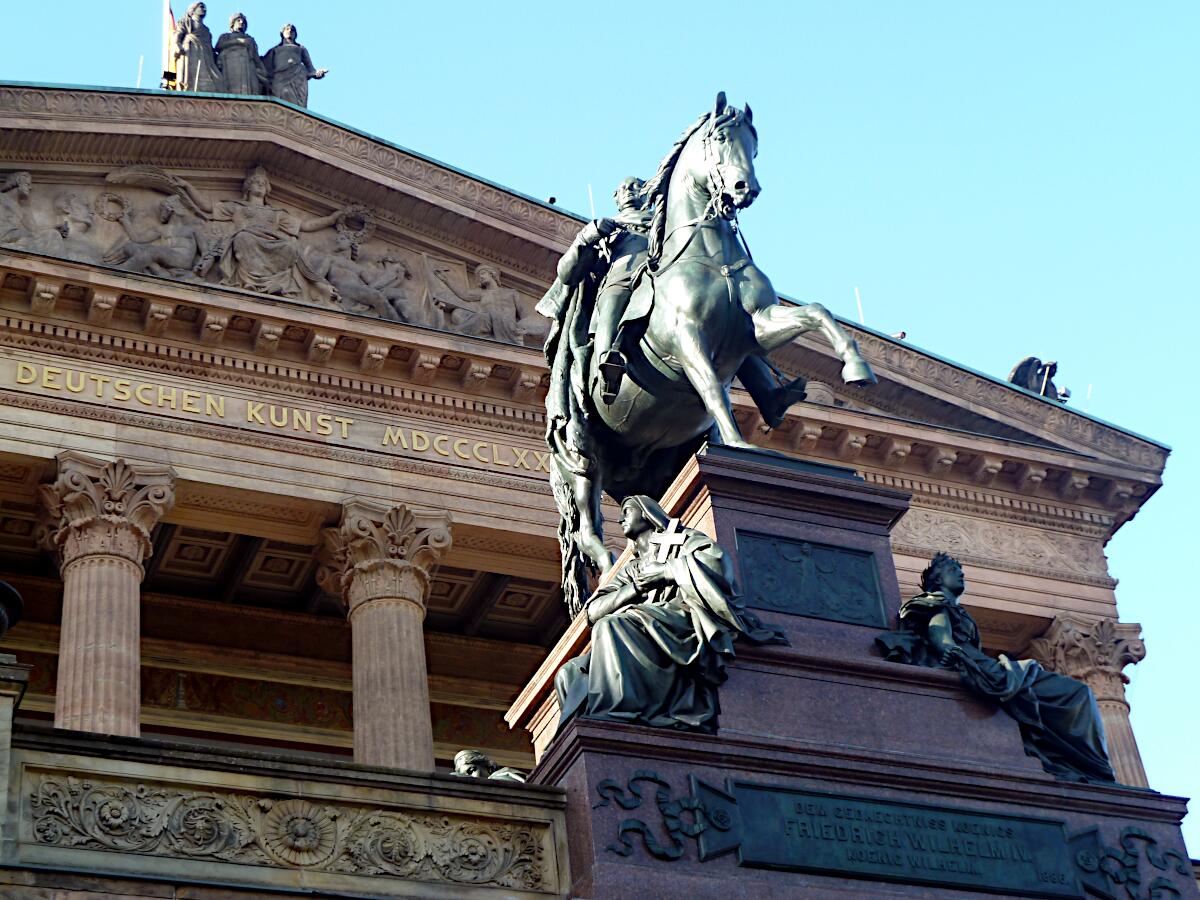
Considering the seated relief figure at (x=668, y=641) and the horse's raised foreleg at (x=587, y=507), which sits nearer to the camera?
the seated relief figure at (x=668, y=641)

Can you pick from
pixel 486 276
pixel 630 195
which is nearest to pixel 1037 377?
pixel 486 276

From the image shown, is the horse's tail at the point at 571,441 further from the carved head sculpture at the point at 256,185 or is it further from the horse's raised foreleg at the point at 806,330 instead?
the carved head sculpture at the point at 256,185

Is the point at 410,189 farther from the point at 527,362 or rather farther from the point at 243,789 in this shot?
the point at 243,789

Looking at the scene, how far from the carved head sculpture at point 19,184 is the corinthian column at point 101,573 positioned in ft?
13.6

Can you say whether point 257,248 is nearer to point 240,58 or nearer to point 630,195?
point 240,58

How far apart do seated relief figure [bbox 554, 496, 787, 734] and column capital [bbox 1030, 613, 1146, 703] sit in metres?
20.6

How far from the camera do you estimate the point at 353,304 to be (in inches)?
1056

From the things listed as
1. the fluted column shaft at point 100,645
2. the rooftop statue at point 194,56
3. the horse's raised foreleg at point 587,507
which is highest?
the rooftop statue at point 194,56

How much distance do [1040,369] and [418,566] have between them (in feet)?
40.8

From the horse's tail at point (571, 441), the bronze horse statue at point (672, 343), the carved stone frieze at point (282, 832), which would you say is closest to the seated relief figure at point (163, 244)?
the horse's tail at point (571, 441)

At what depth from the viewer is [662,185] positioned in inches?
428

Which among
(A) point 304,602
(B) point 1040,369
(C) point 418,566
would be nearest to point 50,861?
(C) point 418,566

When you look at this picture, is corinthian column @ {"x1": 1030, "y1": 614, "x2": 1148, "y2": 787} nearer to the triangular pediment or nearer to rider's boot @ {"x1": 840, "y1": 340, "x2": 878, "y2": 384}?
the triangular pediment

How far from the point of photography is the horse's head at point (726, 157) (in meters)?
10.2
